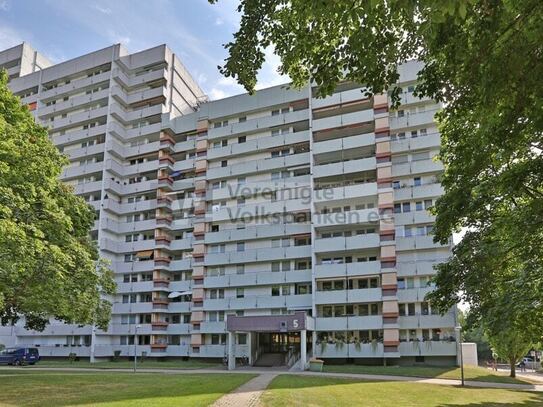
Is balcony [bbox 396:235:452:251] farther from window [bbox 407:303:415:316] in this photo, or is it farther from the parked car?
the parked car

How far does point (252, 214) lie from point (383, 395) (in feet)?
103

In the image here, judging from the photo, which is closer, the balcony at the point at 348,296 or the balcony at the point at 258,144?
the balcony at the point at 348,296

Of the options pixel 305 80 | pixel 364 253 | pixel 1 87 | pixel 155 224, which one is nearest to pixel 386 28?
pixel 305 80

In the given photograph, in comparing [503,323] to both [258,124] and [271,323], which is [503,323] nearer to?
[271,323]

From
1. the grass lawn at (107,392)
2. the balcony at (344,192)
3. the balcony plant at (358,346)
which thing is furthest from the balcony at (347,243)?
the grass lawn at (107,392)

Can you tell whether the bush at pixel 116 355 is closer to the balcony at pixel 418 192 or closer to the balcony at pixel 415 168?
the balcony at pixel 418 192

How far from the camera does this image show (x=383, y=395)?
20.5 m

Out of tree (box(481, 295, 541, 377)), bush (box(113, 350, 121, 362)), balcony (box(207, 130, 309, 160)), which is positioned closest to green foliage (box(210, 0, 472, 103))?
tree (box(481, 295, 541, 377))

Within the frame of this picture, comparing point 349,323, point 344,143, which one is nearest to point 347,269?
point 349,323

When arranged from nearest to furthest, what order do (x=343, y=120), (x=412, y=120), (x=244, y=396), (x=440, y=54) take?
(x=440, y=54), (x=244, y=396), (x=412, y=120), (x=343, y=120)

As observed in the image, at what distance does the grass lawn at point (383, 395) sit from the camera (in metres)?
18.1

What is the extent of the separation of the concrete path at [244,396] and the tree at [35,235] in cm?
809

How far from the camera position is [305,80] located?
30.4ft

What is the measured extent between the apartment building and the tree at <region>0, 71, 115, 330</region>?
64.2 ft
